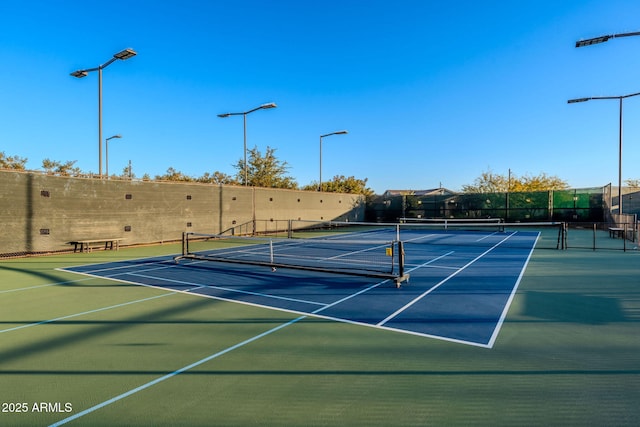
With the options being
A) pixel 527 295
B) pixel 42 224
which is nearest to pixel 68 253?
pixel 42 224

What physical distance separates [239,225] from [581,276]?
20.2m

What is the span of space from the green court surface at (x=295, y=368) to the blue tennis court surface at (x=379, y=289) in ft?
1.46

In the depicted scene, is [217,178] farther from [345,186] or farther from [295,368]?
[295,368]

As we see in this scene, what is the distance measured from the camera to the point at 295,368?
14.5ft

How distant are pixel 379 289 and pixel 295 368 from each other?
4.61 meters

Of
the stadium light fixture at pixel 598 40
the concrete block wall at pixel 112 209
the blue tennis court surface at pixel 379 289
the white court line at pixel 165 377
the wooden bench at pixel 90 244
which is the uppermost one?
the stadium light fixture at pixel 598 40

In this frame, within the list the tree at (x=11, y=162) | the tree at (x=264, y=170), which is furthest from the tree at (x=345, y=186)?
the tree at (x=11, y=162)

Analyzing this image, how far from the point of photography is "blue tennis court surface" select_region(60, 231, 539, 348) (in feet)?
20.5

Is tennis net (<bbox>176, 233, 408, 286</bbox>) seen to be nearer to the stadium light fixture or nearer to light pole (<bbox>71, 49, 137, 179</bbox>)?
light pole (<bbox>71, 49, 137, 179</bbox>)

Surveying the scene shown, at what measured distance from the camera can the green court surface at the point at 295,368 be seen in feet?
11.4

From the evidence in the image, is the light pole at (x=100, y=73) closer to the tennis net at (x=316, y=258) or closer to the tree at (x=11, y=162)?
the tennis net at (x=316, y=258)

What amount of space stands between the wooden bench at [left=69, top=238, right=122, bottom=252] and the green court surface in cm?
1036

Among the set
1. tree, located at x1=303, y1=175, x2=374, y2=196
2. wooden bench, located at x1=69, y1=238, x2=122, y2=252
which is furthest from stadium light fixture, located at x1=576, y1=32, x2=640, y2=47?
tree, located at x1=303, y1=175, x2=374, y2=196

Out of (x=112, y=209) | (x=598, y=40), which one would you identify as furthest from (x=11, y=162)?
(x=598, y=40)
